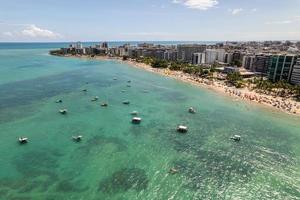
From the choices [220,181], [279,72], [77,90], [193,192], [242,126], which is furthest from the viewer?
[279,72]

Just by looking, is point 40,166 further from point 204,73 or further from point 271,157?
point 204,73

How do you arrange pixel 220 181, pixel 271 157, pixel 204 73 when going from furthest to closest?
1. pixel 204 73
2. pixel 271 157
3. pixel 220 181

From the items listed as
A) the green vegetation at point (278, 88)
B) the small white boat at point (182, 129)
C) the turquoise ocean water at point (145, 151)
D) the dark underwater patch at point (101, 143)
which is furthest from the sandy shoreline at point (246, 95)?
the dark underwater patch at point (101, 143)

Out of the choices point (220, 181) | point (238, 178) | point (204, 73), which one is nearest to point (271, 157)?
point (238, 178)

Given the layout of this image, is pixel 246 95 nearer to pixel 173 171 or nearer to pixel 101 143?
pixel 173 171

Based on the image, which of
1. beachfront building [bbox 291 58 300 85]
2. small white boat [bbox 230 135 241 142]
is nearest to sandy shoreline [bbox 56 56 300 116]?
beachfront building [bbox 291 58 300 85]

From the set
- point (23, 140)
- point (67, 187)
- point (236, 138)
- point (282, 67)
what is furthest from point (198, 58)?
point (67, 187)

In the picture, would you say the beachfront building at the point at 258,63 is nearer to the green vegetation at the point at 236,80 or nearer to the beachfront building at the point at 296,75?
the green vegetation at the point at 236,80

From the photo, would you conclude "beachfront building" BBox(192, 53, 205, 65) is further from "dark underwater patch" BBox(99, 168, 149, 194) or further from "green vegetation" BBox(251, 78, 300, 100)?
"dark underwater patch" BBox(99, 168, 149, 194)
